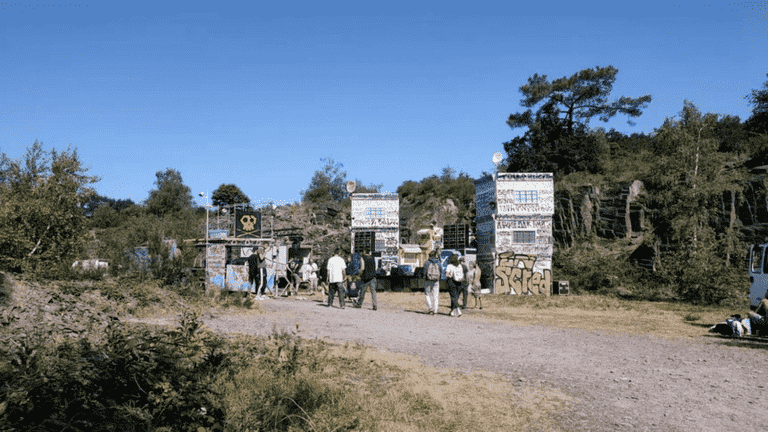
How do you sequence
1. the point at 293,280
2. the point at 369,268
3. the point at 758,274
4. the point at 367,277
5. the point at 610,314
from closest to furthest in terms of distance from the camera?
1. the point at 758,274
2. the point at 369,268
3. the point at 367,277
4. the point at 610,314
5. the point at 293,280

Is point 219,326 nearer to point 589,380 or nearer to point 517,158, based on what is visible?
point 589,380

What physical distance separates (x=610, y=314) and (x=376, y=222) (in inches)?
761

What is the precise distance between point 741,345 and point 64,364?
12.6 metres

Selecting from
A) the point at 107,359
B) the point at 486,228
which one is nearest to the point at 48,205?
the point at 107,359

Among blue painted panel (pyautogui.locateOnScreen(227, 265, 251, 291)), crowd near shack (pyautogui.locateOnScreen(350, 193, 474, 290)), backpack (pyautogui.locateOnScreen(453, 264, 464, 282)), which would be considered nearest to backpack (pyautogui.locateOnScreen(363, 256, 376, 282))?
backpack (pyautogui.locateOnScreen(453, 264, 464, 282))

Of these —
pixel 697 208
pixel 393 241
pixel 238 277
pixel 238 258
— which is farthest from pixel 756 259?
pixel 393 241

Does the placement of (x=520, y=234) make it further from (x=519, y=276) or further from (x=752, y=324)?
(x=752, y=324)

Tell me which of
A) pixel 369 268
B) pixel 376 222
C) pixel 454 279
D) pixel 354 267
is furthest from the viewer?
pixel 376 222

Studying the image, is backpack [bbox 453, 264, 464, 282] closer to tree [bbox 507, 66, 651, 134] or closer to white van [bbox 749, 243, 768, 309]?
white van [bbox 749, 243, 768, 309]

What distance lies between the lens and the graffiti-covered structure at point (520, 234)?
3064 centimetres

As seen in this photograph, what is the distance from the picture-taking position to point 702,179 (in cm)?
2777

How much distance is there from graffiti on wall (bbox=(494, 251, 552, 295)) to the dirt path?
14875 millimetres

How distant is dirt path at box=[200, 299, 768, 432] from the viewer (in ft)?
20.9

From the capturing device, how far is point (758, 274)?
1650cm
